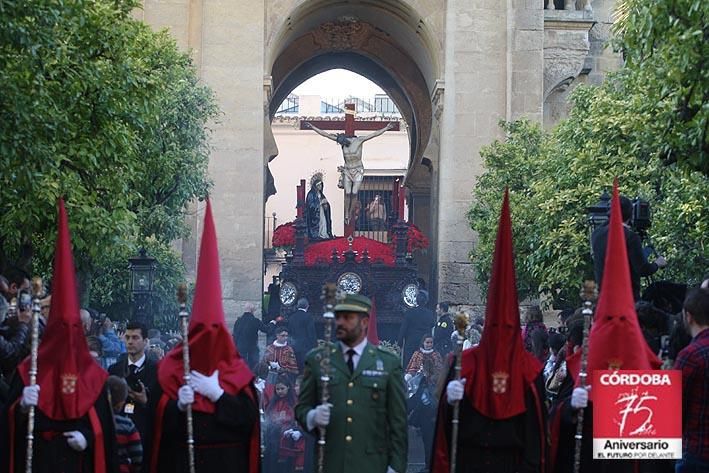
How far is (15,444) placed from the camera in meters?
10.0

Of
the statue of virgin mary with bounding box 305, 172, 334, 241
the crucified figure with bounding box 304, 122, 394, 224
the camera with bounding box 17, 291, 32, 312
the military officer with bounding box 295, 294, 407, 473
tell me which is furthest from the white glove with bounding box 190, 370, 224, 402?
the crucified figure with bounding box 304, 122, 394, 224

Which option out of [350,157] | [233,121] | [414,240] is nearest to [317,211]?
[350,157]

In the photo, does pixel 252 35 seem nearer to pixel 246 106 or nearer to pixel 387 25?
pixel 246 106

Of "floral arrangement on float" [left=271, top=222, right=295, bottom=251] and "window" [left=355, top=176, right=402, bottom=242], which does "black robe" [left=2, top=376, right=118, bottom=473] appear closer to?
"floral arrangement on float" [left=271, top=222, right=295, bottom=251]

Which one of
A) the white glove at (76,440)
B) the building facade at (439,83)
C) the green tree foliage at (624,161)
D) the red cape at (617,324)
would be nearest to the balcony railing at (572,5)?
the building facade at (439,83)

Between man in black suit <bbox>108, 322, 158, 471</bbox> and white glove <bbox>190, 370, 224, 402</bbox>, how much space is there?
1.83 metres

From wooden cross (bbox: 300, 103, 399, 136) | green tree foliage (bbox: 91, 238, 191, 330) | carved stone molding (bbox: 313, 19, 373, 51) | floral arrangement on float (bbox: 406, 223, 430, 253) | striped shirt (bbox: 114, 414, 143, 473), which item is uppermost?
carved stone molding (bbox: 313, 19, 373, 51)

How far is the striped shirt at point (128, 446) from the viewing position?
433 inches

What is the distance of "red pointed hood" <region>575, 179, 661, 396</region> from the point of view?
984cm

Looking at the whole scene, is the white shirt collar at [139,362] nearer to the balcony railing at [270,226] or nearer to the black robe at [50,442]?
the black robe at [50,442]

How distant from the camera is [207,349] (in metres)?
9.87

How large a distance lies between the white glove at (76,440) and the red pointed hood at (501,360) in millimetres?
2503

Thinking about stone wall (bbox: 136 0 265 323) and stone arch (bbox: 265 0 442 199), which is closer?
stone wall (bbox: 136 0 265 323)

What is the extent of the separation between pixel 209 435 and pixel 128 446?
1363 mm
